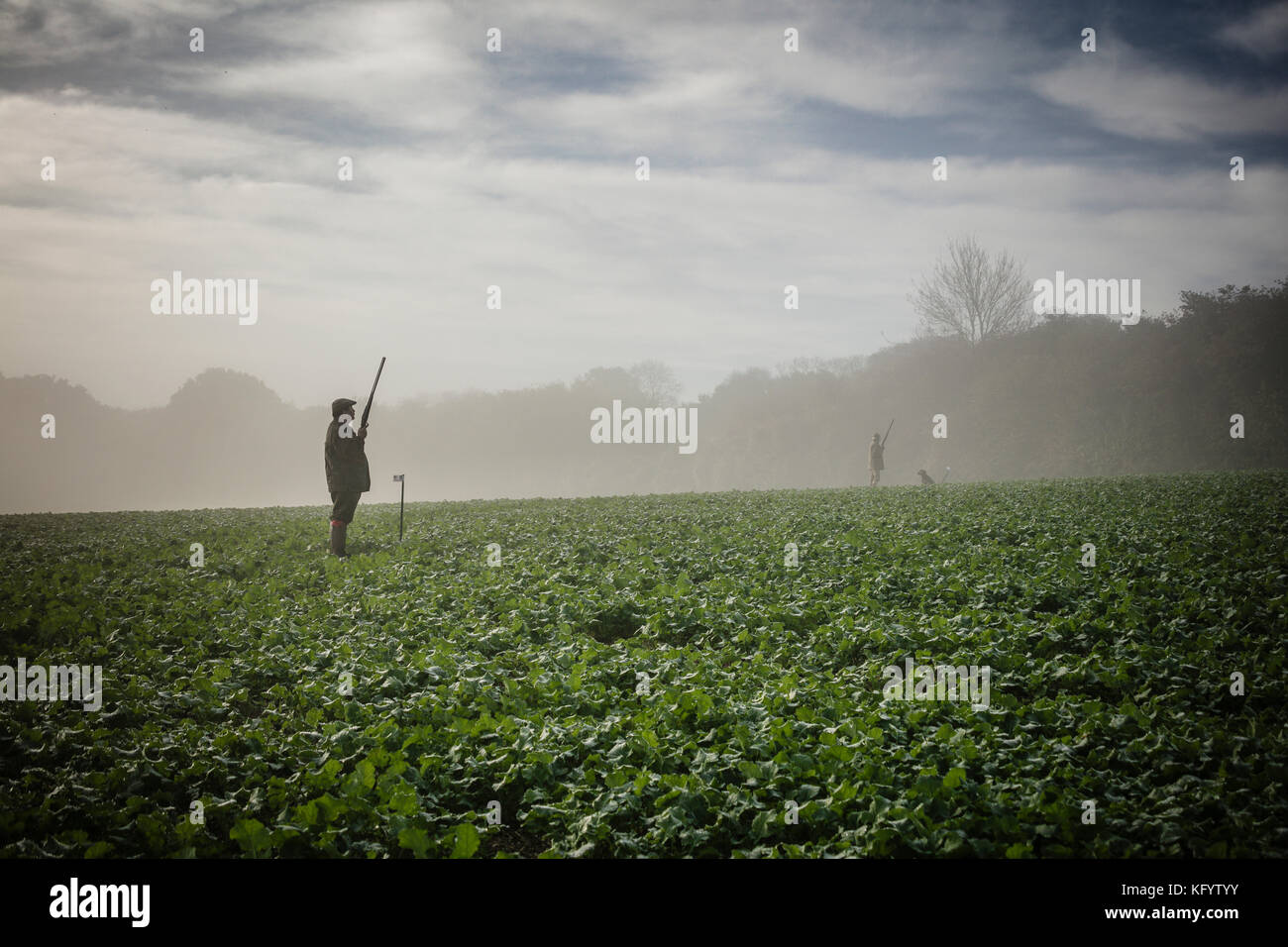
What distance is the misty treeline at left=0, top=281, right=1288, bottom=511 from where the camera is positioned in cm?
4053

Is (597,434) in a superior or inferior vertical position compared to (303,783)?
superior

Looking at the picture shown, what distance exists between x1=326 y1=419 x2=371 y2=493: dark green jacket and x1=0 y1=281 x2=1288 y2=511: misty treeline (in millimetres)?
20027

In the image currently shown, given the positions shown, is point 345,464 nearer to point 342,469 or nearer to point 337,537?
point 342,469

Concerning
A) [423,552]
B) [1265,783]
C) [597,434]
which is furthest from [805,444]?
[1265,783]

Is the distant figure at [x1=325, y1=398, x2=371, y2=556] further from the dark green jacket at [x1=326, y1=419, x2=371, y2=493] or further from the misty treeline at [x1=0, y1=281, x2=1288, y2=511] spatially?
Result: the misty treeline at [x1=0, y1=281, x2=1288, y2=511]

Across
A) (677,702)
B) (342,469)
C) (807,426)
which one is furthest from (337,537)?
(807,426)

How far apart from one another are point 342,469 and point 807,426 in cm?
5251

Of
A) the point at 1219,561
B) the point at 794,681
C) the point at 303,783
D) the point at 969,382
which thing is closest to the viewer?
the point at 303,783

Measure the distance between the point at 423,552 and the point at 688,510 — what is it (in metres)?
7.23

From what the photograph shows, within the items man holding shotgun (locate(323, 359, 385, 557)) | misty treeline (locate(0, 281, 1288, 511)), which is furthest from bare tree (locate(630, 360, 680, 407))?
man holding shotgun (locate(323, 359, 385, 557))

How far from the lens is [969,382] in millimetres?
52750

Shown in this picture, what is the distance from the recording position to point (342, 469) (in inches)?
594
